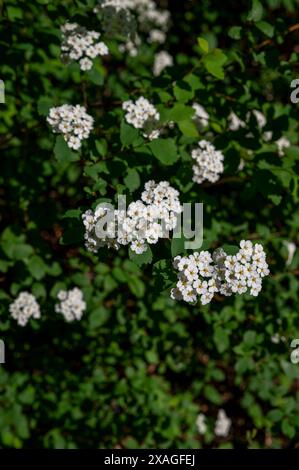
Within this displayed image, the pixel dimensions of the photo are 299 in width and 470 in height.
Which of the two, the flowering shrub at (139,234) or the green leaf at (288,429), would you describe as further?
the green leaf at (288,429)

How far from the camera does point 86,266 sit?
3.13 meters

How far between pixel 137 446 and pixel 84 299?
1149 mm

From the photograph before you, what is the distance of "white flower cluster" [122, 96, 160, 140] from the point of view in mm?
2287

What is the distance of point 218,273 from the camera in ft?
6.33

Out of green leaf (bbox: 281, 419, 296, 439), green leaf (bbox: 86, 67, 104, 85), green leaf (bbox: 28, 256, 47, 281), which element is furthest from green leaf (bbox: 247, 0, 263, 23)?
green leaf (bbox: 281, 419, 296, 439)

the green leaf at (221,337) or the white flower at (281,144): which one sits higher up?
the white flower at (281,144)

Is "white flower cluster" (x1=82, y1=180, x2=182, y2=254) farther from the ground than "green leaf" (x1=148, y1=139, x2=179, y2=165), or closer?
closer

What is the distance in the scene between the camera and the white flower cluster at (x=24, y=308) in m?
2.94

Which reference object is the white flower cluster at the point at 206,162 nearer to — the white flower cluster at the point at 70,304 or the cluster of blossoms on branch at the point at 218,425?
the white flower cluster at the point at 70,304

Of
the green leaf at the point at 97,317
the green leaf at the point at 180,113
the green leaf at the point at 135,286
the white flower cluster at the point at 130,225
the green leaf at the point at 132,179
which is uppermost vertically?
the green leaf at the point at 180,113

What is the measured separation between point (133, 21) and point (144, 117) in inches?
31.3

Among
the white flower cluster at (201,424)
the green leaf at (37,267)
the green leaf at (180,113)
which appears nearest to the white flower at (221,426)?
the white flower cluster at (201,424)

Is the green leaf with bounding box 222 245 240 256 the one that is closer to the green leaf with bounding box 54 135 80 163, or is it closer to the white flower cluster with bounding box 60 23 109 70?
the green leaf with bounding box 54 135 80 163

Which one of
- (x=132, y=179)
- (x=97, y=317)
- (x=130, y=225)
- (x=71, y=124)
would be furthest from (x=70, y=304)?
(x=130, y=225)
